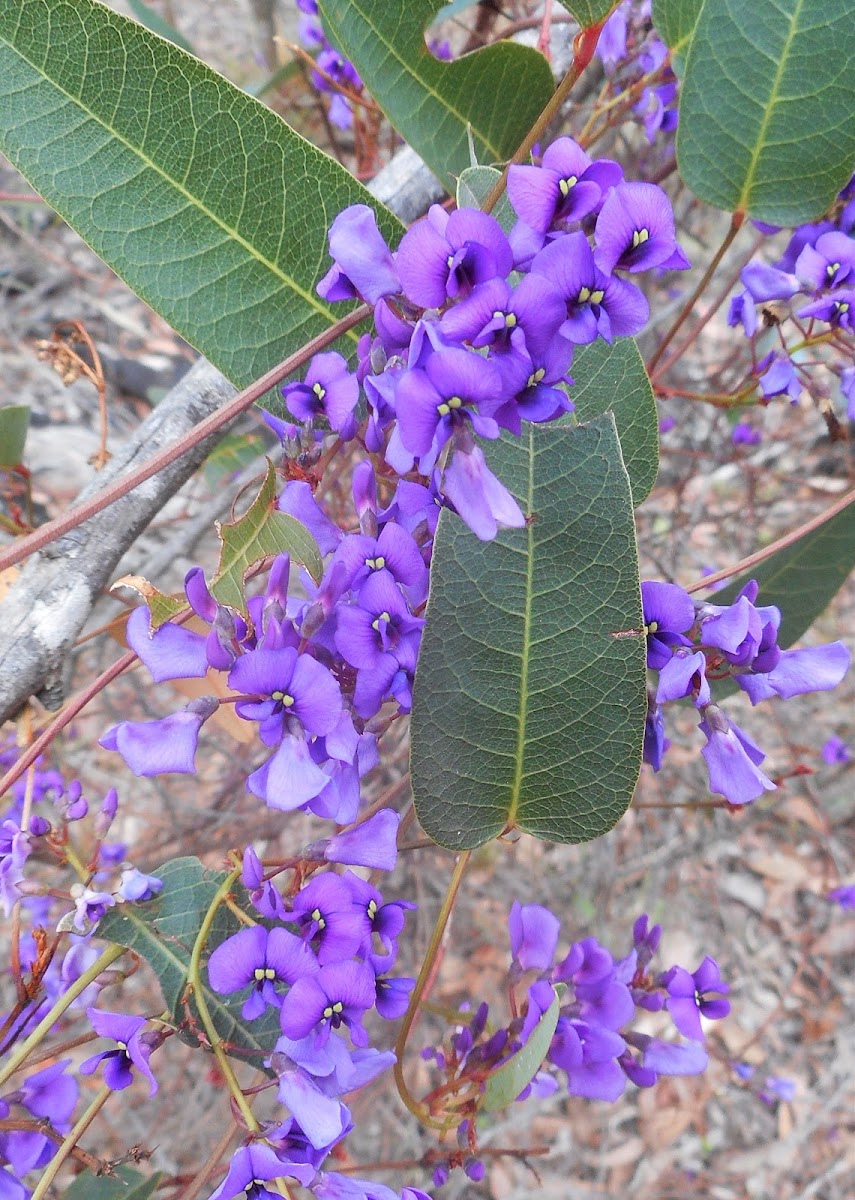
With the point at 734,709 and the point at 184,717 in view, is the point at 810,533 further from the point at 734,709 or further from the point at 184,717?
the point at 734,709

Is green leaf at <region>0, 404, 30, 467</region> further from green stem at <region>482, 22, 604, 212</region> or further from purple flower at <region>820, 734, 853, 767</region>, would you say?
purple flower at <region>820, 734, 853, 767</region>

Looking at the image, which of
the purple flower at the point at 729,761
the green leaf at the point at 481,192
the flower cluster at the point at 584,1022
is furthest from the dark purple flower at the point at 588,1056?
the green leaf at the point at 481,192

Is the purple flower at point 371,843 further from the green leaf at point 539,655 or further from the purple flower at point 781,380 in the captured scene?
the purple flower at point 781,380

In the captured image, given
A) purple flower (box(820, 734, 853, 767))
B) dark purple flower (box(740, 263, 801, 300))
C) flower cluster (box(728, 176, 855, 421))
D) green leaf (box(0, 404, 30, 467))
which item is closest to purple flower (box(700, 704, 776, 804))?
flower cluster (box(728, 176, 855, 421))

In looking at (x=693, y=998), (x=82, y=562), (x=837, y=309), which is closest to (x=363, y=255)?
(x=82, y=562)

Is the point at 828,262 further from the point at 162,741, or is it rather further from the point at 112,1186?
the point at 112,1186

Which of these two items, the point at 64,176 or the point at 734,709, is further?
the point at 734,709

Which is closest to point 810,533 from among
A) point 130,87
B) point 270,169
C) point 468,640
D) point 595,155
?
point 468,640
